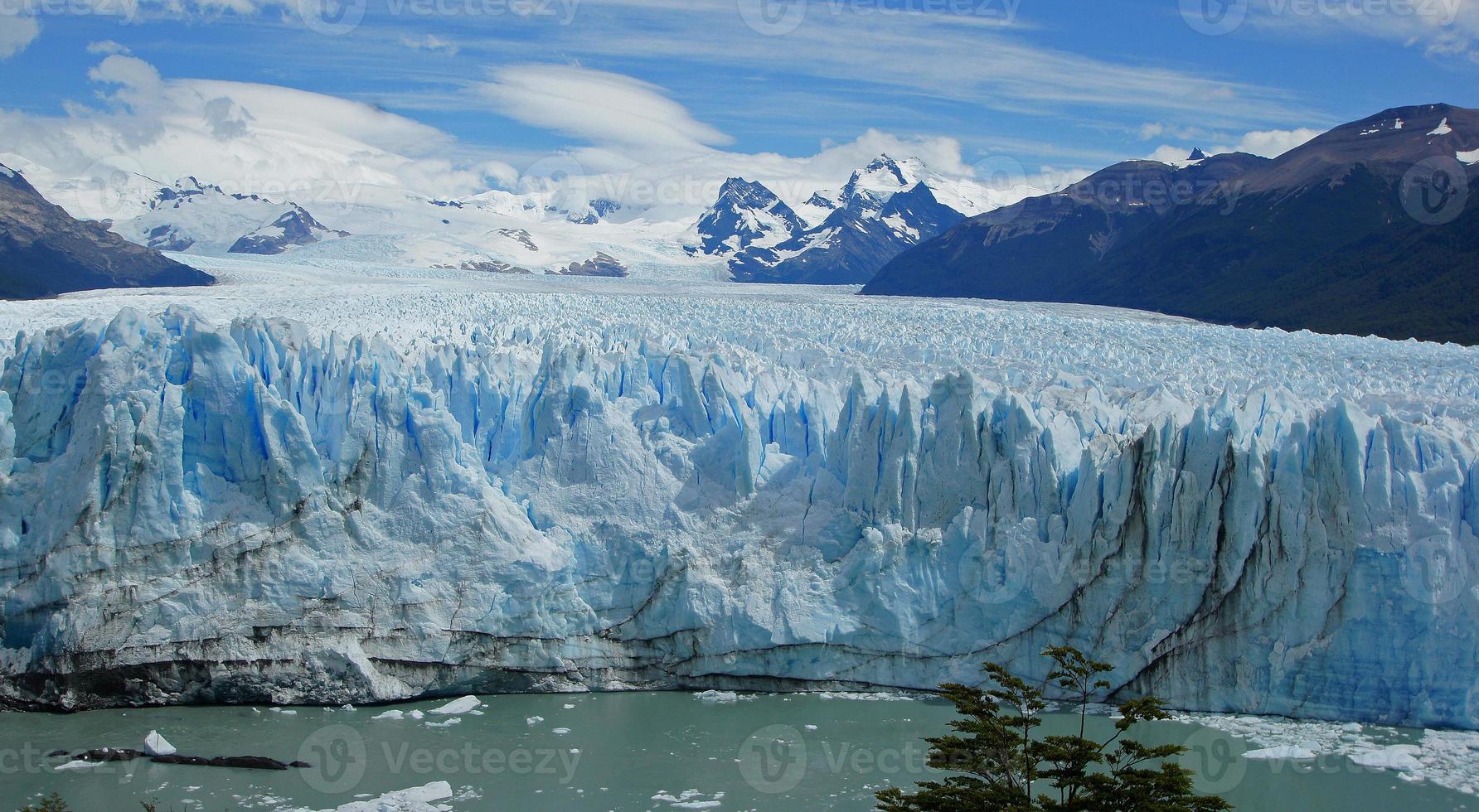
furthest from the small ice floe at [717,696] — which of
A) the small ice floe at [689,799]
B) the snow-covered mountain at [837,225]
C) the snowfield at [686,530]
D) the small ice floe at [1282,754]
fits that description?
the snow-covered mountain at [837,225]

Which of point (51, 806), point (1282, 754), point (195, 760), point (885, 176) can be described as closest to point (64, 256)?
point (195, 760)

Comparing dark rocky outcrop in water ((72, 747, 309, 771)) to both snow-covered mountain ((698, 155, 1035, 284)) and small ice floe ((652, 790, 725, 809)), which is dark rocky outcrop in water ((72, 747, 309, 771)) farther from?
snow-covered mountain ((698, 155, 1035, 284))

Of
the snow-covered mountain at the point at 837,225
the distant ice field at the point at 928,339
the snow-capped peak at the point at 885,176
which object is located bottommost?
the distant ice field at the point at 928,339

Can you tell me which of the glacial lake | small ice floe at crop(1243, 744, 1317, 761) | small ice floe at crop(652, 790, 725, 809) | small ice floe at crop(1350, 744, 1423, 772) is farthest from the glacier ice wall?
small ice floe at crop(652, 790, 725, 809)

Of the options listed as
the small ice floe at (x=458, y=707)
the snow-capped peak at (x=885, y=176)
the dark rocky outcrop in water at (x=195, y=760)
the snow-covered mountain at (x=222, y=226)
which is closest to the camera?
the dark rocky outcrop in water at (x=195, y=760)

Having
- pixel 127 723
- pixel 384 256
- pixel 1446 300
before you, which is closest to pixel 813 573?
pixel 127 723

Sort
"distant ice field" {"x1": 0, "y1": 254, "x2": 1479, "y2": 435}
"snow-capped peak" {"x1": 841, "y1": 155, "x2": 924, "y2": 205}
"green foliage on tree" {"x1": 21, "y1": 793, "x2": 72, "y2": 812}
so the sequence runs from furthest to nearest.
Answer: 1. "snow-capped peak" {"x1": 841, "y1": 155, "x2": 924, "y2": 205}
2. "distant ice field" {"x1": 0, "y1": 254, "x2": 1479, "y2": 435}
3. "green foliage on tree" {"x1": 21, "y1": 793, "x2": 72, "y2": 812}

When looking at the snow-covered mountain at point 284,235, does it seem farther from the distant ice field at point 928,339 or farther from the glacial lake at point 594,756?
the glacial lake at point 594,756
